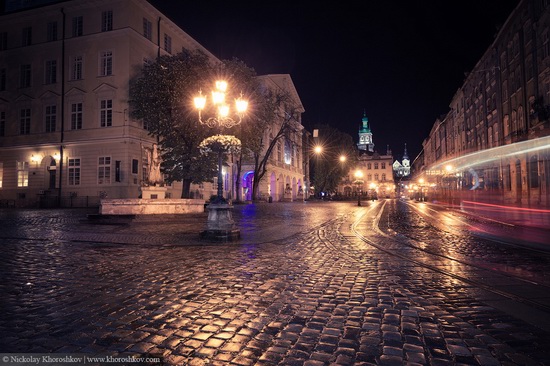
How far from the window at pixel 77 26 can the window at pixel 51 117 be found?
702 cm

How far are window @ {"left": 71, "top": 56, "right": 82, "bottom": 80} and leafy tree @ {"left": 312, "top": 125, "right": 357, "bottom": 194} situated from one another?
134ft

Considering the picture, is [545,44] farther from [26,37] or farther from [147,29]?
[26,37]

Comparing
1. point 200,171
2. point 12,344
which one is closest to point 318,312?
point 12,344

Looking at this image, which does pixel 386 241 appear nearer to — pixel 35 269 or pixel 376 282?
pixel 376 282

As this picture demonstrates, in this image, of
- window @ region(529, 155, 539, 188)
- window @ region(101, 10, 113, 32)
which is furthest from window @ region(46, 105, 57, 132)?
window @ region(529, 155, 539, 188)

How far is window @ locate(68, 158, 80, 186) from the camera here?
32.4 meters

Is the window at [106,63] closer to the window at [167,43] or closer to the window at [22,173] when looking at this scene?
the window at [167,43]

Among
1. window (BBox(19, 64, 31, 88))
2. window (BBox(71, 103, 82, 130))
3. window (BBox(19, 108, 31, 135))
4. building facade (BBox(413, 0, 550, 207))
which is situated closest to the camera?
building facade (BBox(413, 0, 550, 207))

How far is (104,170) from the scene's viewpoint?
3139 cm

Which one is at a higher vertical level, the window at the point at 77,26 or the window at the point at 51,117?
the window at the point at 77,26

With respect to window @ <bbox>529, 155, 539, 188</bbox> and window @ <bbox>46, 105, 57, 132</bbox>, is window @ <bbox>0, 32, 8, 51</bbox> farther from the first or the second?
window @ <bbox>529, 155, 539, 188</bbox>

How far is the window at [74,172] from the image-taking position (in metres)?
32.4

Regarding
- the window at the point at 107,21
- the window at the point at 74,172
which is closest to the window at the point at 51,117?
the window at the point at 74,172

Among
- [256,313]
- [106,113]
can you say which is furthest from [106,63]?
[256,313]
